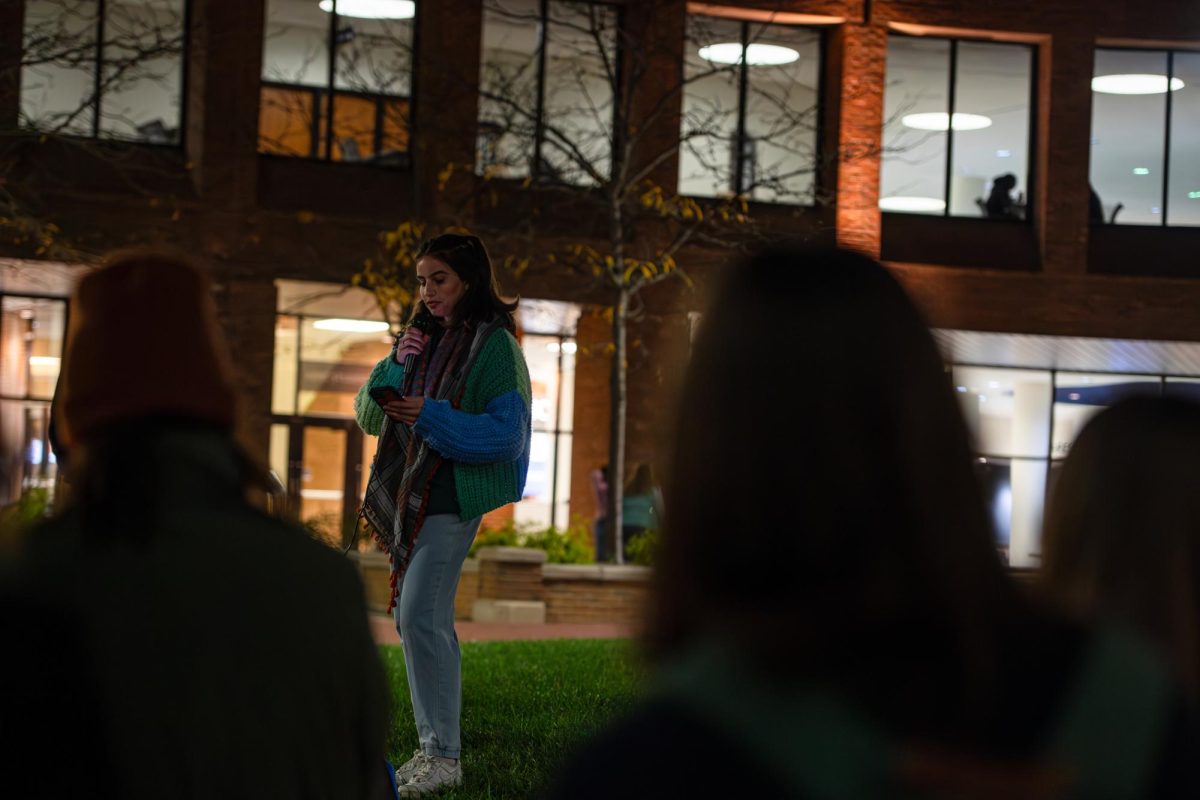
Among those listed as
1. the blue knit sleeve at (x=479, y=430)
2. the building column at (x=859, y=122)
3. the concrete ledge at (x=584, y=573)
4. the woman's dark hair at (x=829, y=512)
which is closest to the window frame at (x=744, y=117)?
the building column at (x=859, y=122)

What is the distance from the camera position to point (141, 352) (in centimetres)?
202

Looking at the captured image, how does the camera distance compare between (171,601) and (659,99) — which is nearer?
(171,601)

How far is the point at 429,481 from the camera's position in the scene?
5.68 metres

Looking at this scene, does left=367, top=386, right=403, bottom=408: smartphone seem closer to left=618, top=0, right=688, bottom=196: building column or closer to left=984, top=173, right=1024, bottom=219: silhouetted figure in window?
left=618, top=0, right=688, bottom=196: building column

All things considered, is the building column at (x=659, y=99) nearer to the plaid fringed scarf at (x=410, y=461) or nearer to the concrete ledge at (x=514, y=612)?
the concrete ledge at (x=514, y=612)

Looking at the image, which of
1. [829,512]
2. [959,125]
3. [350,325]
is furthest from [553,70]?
[829,512]

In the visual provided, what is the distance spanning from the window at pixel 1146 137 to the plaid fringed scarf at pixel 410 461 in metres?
21.7

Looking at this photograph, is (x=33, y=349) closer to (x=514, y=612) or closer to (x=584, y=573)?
(x=514, y=612)

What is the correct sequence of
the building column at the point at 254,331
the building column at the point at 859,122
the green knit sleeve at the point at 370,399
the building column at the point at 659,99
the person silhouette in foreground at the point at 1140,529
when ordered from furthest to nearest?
the building column at the point at 859,122
the building column at the point at 659,99
the building column at the point at 254,331
the green knit sleeve at the point at 370,399
the person silhouette in foreground at the point at 1140,529

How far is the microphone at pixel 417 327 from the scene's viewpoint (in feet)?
19.7

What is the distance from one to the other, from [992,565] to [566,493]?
25.5 m

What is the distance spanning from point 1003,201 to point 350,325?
34.6 ft

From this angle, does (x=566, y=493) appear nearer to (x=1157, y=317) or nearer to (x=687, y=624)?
(x=1157, y=317)

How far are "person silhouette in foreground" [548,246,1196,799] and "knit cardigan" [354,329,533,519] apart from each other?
13.9ft
